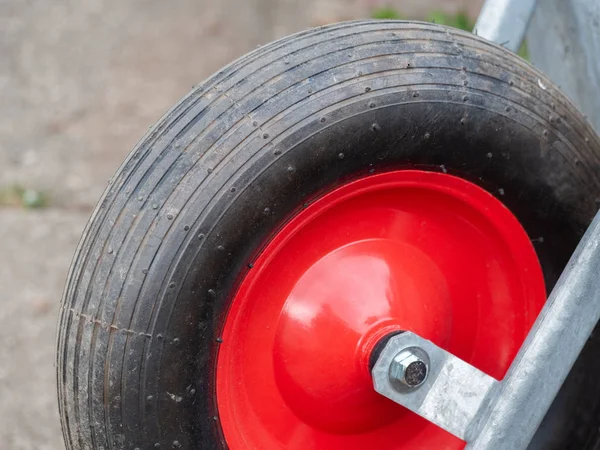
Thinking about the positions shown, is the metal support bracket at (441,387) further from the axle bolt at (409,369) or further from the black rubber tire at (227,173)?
the black rubber tire at (227,173)

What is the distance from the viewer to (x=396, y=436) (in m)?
1.49

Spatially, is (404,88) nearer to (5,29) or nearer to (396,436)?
(396,436)

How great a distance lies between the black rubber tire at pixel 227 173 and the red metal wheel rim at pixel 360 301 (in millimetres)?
53

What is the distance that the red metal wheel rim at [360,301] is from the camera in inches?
52.0

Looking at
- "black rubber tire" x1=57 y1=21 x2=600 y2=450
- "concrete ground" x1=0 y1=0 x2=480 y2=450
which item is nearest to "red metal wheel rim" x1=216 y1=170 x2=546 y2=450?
"black rubber tire" x1=57 y1=21 x2=600 y2=450

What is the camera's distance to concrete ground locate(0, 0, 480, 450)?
7.68 feet

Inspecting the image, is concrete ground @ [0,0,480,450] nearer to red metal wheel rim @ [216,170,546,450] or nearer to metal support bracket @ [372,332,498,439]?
red metal wheel rim @ [216,170,546,450]

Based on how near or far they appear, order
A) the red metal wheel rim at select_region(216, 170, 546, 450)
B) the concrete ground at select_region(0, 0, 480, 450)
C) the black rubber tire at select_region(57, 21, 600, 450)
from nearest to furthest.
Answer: the black rubber tire at select_region(57, 21, 600, 450), the red metal wheel rim at select_region(216, 170, 546, 450), the concrete ground at select_region(0, 0, 480, 450)

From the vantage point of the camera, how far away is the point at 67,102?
3.22 metres

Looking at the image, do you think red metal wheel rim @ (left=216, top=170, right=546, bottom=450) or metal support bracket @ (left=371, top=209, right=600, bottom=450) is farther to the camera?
red metal wheel rim @ (left=216, top=170, right=546, bottom=450)

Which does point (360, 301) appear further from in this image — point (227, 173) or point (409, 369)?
point (227, 173)

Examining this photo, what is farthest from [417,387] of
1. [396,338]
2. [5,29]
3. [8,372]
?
[5,29]

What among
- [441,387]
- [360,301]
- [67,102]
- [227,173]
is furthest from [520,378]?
[67,102]

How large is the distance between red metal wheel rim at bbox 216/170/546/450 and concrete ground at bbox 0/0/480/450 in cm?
102
